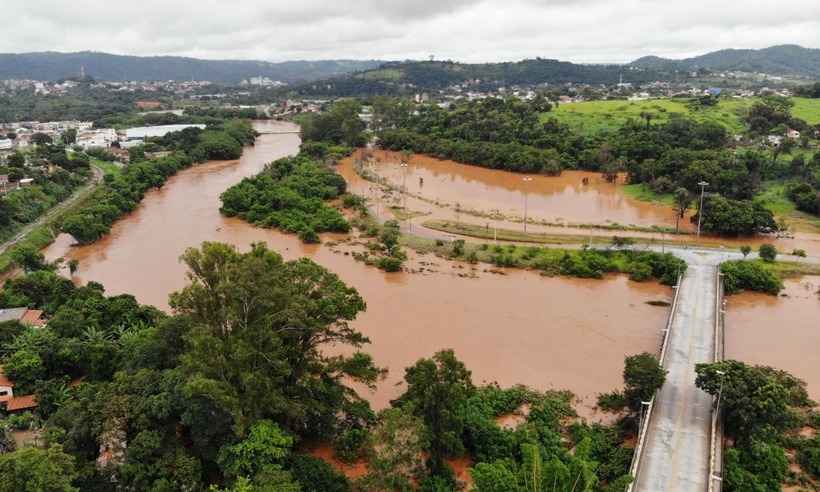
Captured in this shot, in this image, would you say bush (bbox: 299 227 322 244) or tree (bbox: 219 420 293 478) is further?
bush (bbox: 299 227 322 244)

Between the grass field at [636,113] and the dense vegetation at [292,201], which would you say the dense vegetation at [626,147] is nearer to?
the grass field at [636,113]

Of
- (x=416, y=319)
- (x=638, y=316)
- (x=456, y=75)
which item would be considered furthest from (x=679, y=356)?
(x=456, y=75)

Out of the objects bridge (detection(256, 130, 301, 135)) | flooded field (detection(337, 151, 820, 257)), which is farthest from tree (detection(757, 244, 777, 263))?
bridge (detection(256, 130, 301, 135))

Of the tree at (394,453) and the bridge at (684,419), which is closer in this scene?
the tree at (394,453)

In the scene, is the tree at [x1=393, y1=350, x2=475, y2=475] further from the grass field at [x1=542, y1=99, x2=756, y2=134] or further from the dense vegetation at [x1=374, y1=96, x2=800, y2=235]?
the grass field at [x1=542, y1=99, x2=756, y2=134]

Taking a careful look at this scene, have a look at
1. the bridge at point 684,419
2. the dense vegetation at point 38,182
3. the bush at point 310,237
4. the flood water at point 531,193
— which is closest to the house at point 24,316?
the dense vegetation at point 38,182

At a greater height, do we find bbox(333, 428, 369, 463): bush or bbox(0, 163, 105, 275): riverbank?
bbox(0, 163, 105, 275): riverbank
